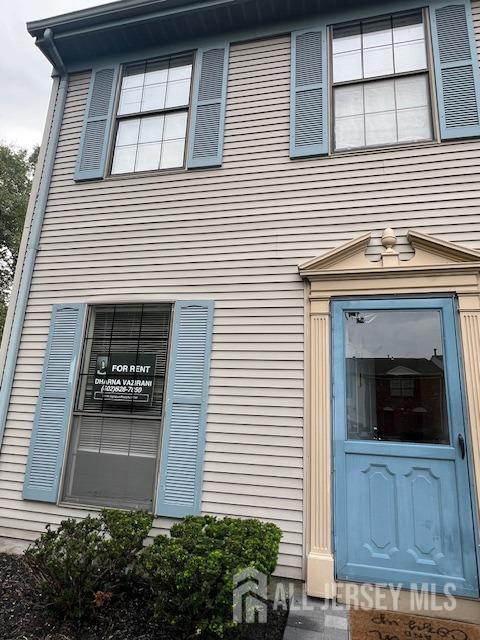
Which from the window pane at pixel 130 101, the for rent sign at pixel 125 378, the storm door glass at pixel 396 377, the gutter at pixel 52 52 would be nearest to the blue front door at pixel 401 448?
the storm door glass at pixel 396 377

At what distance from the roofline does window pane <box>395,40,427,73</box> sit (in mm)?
1846

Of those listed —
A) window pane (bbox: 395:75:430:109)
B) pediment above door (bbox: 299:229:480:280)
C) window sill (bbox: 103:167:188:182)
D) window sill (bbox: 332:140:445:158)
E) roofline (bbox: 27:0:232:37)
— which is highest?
roofline (bbox: 27:0:232:37)

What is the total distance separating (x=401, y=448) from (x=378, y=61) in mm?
3727

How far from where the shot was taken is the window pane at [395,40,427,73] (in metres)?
3.84

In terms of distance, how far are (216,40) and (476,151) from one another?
307 cm

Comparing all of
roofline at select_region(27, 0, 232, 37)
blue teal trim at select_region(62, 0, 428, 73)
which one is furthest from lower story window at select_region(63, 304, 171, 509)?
roofline at select_region(27, 0, 232, 37)

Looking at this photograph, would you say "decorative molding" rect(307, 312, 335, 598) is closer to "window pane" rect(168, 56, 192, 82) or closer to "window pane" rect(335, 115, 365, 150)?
"window pane" rect(335, 115, 365, 150)

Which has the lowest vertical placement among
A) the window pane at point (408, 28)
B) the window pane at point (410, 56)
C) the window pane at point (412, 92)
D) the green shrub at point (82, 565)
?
the green shrub at point (82, 565)

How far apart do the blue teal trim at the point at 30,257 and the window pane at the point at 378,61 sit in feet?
11.8

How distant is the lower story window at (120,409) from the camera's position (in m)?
3.64

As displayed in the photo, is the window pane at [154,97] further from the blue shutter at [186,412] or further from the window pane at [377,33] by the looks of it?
the blue shutter at [186,412]

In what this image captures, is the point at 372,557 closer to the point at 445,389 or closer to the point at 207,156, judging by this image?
the point at 445,389

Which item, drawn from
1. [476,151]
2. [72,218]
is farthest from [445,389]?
[72,218]

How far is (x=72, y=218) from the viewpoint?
4449mm
